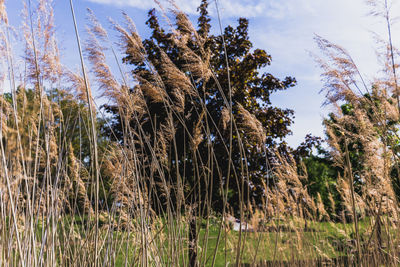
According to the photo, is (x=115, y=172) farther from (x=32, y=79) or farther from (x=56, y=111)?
(x=32, y=79)

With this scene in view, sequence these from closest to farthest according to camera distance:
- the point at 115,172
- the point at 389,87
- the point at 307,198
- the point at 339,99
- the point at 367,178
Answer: the point at 339,99 < the point at 389,87 < the point at 115,172 < the point at 367,178 < the point at 307,198

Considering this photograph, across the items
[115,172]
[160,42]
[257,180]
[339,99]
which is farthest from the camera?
[160,42]

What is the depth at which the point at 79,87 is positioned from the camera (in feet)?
8.09

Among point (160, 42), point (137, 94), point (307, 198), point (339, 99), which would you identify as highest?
point (160, 42)

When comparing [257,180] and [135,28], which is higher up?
[135,28]

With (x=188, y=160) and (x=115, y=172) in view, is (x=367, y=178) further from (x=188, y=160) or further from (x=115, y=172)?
(x=188, y=160)

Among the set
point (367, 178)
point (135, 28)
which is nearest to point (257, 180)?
point (367, 178)

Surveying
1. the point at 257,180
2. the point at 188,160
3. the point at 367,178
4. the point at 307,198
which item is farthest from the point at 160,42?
the point at 367,178

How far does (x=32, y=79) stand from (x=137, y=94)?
0.76 m

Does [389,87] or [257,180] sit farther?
[257,180]

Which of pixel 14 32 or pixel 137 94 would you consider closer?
pixel 14 32

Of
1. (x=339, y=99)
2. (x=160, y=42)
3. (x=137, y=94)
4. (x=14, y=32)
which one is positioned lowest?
(x=339, y=99)

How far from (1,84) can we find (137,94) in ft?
3.12

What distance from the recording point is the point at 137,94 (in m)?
2.73
